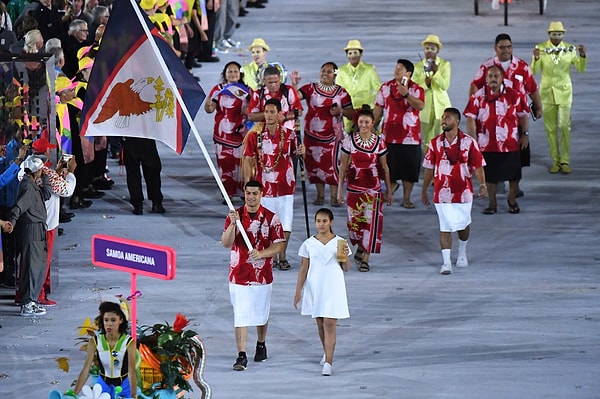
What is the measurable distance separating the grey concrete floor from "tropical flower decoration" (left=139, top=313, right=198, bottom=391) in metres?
1.21

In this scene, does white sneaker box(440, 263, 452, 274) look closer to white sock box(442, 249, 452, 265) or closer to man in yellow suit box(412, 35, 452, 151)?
white sock box(442, 249, 452, 265)

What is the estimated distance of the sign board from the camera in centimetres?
1191

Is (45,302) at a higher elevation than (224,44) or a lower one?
lower

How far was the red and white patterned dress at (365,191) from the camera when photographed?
57.4 ft

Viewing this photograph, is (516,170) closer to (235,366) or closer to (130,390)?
(235,366)

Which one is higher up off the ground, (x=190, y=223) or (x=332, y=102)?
(x=332, y=102)

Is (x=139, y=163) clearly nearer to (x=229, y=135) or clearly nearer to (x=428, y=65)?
(x=229, y=135)

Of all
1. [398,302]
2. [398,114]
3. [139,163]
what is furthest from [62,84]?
[398,302]

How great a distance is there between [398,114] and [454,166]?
98.3 inches

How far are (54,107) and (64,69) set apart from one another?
305cm

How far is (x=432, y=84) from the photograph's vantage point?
21.0 metres

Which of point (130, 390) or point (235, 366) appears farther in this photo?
point (235, 366)

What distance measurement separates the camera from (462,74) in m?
27.0

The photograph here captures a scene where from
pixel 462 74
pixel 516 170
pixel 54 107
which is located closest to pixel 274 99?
pixel 54 107
